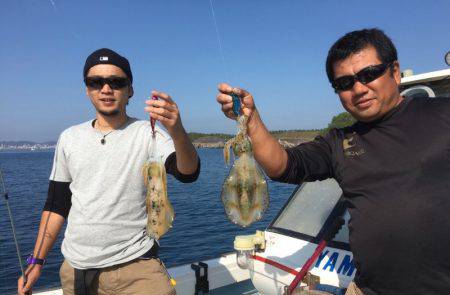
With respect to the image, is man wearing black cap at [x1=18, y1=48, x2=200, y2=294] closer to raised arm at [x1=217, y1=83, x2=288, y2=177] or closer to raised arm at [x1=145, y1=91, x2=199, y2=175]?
raised arm at [x1=145, y1=91, x2=199, y2=175]

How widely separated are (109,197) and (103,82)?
3.69 feet

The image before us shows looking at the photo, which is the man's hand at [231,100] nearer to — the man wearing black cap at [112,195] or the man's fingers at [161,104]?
the man's fingers at [161,104]

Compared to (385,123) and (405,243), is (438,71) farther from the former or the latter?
(405,243)

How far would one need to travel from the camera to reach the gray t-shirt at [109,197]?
3.56 m

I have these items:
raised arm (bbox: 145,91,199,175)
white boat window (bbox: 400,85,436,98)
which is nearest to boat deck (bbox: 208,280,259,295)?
raised arm (bbox: 145,91,199,175)

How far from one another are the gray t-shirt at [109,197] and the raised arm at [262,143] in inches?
34.8

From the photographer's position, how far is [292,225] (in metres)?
5.86

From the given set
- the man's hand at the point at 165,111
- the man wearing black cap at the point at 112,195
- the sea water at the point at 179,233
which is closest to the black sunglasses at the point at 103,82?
the man wearing black cap at the point at 112,195

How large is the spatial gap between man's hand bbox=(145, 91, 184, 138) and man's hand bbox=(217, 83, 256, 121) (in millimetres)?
390

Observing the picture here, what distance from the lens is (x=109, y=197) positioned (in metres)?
3.57

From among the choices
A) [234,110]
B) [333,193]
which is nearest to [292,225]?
[333,193]

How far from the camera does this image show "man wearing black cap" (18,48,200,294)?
3562mm

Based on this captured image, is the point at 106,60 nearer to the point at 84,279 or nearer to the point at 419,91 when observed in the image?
the point at 84,279

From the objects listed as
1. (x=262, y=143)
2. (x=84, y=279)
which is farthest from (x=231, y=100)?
(x=84, y=279)
